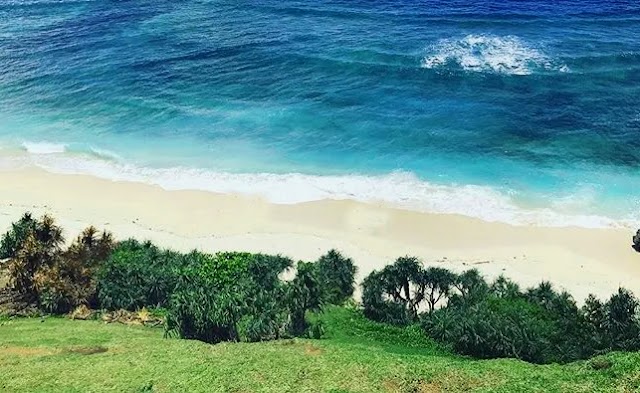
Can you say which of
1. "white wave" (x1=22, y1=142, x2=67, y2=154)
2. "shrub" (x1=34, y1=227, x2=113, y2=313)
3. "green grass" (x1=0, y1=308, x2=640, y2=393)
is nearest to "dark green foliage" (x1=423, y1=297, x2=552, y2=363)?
"green grass" (x1=0, y1=308, x2=640, y2=393)

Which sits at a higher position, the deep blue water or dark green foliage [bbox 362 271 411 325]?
the deep blue water

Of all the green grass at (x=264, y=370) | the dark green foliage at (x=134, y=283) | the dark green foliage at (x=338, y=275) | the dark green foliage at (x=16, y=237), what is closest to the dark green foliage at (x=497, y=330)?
the green grass at (x=264, y=370)

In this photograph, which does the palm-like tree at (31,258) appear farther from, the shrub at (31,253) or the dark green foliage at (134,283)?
the dark green foliage at (134,283)

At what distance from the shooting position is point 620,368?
26547 mm

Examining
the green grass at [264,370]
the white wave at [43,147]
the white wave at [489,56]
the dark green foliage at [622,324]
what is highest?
the white wave at [489,56]

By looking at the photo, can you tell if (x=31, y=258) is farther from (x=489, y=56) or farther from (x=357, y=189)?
(x=489, y=56)

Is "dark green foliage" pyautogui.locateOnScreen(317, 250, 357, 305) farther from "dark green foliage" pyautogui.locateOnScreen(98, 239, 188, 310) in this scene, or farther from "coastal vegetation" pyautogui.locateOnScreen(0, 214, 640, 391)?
"dark green foliage" pyautogui.locateOnScreen(98, 239, 188, 310)

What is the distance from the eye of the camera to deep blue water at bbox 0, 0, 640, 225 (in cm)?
6191

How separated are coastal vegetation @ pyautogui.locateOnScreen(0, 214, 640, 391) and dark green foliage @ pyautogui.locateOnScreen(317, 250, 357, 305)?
0.07 m

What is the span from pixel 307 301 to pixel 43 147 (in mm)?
46333

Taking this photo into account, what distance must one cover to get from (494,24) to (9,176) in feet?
212

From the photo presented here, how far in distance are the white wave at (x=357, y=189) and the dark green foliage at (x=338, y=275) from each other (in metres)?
15.7

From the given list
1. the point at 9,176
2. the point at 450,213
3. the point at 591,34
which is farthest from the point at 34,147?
the point at 591,34

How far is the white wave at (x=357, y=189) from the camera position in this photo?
55.8 metres
